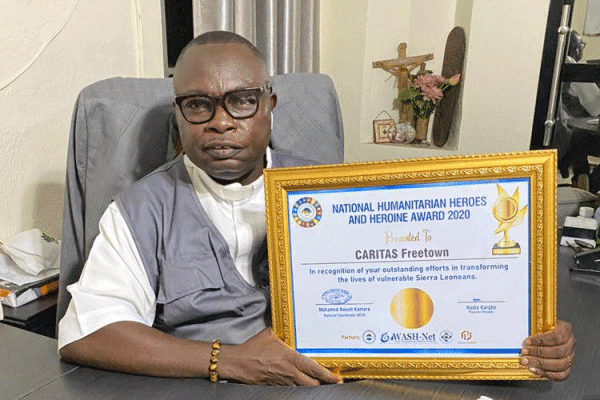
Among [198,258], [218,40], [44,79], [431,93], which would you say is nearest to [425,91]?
[431,93]

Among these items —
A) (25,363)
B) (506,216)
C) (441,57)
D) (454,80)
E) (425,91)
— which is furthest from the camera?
(441,57)

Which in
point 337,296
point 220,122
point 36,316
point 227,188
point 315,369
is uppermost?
point 220,122

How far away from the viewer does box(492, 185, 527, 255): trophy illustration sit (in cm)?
70

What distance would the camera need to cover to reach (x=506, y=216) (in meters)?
0.71

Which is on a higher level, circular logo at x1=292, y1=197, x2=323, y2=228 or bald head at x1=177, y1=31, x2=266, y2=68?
bald head at x1=177, y1=31, x2=266, y2=68

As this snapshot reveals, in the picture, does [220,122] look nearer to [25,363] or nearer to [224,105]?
[224,105]

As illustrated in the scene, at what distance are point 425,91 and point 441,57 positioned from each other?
0.94 ft

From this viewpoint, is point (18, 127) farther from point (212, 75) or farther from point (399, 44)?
point (399, 44)

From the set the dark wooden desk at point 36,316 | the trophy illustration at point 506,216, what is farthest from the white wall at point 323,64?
the trophy illustration at point 506,216

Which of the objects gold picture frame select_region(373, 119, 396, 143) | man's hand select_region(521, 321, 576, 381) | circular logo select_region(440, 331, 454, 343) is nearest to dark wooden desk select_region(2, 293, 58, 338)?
circular logo select_region(440, 331, 454, 343)

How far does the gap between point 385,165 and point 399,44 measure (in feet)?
8.21

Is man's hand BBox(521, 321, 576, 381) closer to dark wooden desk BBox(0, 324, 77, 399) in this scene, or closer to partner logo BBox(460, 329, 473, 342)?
partner logo BBox(460, 329, 473, 342)

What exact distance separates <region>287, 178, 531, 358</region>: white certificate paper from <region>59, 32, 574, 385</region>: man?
85 mm

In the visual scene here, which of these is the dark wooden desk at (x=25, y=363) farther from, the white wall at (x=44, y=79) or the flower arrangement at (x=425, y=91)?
the flower arrangement at (x=425, y=91)
